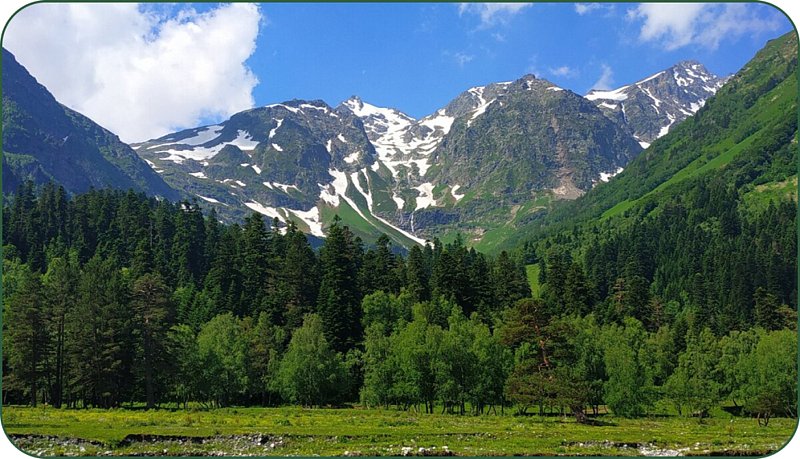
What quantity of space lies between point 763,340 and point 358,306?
59197mm

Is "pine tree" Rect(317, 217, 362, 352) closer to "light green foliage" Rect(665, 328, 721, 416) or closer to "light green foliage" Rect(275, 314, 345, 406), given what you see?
"light green foliage" Rect(275, 314, 345, 406)

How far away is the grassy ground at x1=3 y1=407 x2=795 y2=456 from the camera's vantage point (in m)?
38.9

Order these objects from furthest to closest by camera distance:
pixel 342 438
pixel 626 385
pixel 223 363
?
pixel 223 363 < pixel 626 385 < pixel 342 438

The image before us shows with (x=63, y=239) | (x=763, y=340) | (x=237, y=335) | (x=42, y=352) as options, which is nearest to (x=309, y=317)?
(x=237, y=335)

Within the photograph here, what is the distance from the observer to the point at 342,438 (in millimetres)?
44156

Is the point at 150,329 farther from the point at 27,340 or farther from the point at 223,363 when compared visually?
the point at 27,340

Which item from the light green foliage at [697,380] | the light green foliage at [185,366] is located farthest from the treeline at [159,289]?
the light green foliage at [697,380]

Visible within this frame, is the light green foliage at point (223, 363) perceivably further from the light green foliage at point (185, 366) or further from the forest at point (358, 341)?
the light green foliage at point (185, 366)

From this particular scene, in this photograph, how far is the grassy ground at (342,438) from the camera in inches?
1533

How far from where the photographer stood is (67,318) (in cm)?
7169

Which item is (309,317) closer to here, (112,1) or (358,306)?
(358,306)

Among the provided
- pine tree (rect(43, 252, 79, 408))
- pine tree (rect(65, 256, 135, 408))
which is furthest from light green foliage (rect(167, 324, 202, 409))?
pine tree (rect(43, 252, 79, 408))

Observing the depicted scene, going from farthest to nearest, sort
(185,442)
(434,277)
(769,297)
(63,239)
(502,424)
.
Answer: (63,239)
(769,297)
(434,277)
(502,424)
(185,442)

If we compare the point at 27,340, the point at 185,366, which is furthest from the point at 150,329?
the point at 27,340
